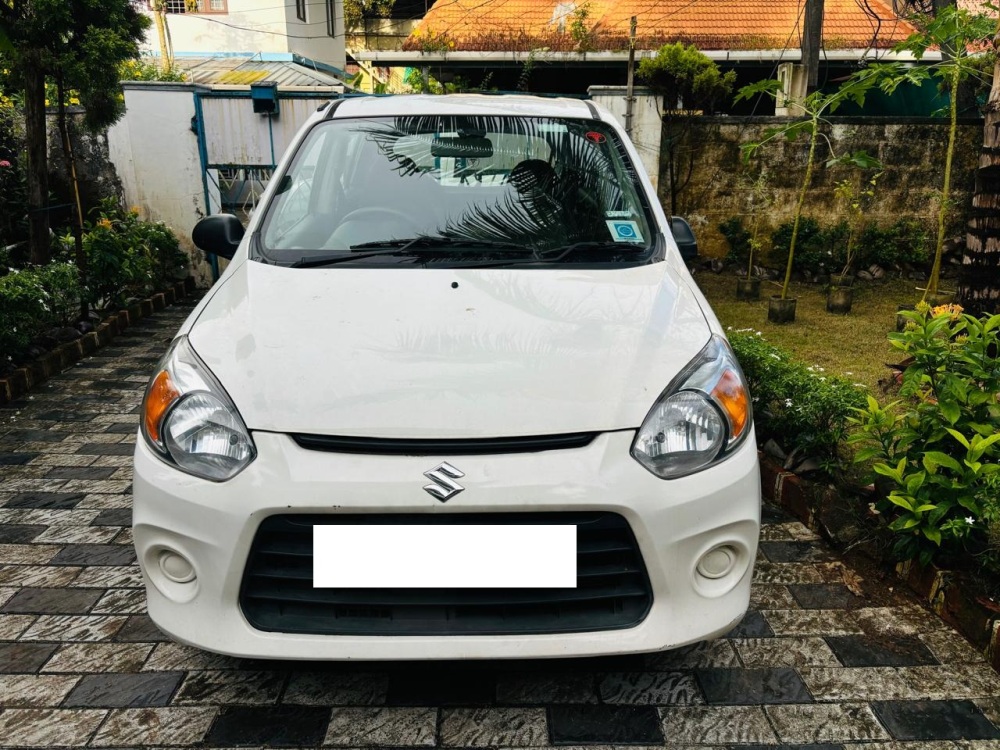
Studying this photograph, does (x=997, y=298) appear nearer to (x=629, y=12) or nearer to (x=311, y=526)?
(x=311, y=526)

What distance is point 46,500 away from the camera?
135 inches

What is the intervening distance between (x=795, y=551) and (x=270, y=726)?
207cm

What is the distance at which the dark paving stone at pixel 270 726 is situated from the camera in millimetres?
1984

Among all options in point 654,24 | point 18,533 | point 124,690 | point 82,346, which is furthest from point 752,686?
point 654,24

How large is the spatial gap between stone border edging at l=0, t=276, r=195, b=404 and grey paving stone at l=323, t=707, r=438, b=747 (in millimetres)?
3776

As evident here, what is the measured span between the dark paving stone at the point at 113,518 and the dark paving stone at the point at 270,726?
146 cm

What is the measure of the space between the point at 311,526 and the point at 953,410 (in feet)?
6.75

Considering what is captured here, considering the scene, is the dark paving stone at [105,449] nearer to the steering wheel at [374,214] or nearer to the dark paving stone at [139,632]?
the dark paving stone at [139,632]

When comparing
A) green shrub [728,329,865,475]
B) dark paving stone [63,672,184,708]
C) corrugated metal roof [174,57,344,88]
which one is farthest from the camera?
corrugated metal roof [174,57,344,88]

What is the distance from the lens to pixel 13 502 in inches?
134

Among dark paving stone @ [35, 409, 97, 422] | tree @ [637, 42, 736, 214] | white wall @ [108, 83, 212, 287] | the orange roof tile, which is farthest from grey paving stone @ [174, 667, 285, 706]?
the orange roof tile

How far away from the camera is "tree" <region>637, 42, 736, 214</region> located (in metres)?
7.49

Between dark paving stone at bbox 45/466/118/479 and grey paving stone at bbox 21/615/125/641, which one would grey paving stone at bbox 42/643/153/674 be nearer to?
grey paving stone at bbox 21/615/125/641

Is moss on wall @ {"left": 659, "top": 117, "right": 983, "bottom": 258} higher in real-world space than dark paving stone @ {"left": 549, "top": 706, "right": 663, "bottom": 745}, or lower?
higher
